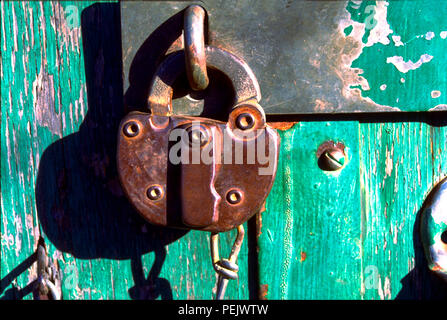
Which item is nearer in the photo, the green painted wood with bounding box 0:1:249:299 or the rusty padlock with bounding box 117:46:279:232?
the rusty padlock with bounding box 117:46:279:232

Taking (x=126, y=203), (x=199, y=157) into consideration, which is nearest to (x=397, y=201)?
(x=199, y=157)

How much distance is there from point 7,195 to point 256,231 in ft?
1.49

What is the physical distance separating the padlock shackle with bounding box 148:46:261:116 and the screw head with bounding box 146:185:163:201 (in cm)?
11

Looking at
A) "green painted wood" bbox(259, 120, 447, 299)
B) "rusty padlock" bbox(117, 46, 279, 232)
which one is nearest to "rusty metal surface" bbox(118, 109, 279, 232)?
"rusty padlock" bbox(117, 46, 279, 232)

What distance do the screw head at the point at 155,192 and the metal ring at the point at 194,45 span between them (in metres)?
0.16

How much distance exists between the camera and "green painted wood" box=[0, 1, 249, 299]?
2.07ft

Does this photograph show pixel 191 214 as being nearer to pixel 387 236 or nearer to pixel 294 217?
pixel 294 217

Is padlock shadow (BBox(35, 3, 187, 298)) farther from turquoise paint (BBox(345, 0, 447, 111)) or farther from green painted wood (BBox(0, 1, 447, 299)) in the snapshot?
turquoise paint (BBox(345, 0, 447, 111))

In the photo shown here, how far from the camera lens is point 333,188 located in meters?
0.62

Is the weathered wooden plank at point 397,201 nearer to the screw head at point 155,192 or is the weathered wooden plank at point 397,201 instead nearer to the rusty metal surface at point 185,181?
the rusty metal surface at point 185,181

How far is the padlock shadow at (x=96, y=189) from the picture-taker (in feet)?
2.07

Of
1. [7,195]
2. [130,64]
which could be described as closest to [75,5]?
[130,64]

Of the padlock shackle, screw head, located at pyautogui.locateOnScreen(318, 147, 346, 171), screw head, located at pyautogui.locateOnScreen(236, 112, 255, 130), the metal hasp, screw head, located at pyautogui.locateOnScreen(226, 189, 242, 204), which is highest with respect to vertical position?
the padlock shackle
